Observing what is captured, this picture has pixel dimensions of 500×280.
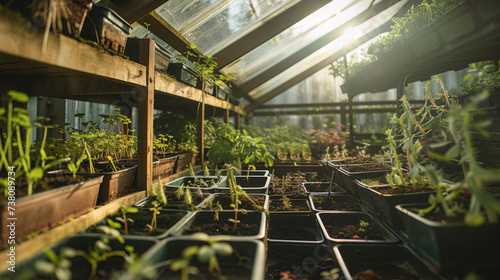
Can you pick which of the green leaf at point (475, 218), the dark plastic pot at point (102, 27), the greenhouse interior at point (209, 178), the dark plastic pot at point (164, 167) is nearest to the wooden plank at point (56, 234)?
the greenhouse interior at point (209, 178)

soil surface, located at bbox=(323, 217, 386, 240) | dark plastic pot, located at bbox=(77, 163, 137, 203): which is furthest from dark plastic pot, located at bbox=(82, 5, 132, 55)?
soil surface, located at bbox=(323, 217, 386, 240)

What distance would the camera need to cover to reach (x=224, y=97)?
11.4 feet

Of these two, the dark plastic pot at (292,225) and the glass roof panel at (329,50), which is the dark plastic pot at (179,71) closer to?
the dark plastic pot at (292,225)

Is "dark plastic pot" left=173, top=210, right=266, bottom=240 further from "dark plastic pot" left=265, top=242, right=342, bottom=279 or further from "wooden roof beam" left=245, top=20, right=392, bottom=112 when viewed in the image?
"wooden roof beam" left=245, top=20, right=392, bottom=112

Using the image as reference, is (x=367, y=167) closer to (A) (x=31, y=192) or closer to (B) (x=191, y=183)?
(B) (x=191, y=183)

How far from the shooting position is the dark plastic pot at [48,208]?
746mm

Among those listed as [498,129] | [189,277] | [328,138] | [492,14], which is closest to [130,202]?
[189,277]

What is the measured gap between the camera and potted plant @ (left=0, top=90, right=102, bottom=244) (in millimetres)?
732

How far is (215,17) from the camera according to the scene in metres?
2.20

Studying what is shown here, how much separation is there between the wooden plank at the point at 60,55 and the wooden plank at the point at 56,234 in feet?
1.89

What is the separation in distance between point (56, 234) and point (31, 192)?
0.18 m

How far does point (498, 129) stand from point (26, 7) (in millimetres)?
2305

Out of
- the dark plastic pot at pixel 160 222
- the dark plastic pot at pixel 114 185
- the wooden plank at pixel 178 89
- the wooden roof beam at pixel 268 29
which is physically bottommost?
the dark plastic pot at pixel 160 222

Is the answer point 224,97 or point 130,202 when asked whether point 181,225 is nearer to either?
point 130,202
